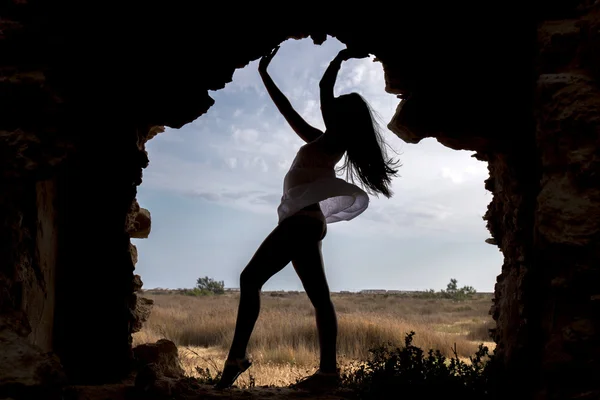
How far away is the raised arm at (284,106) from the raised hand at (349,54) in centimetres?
56

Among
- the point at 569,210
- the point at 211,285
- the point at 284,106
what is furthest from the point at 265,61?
the point at 211,285

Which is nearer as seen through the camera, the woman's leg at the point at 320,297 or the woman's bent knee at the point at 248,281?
the woman's bent knee at the point at 248,281

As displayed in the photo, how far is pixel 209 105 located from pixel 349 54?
106 cm

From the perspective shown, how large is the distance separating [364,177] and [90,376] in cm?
240

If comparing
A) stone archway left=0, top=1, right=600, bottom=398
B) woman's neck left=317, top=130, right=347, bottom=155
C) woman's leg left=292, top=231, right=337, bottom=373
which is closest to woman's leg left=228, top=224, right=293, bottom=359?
woman's leg left=292, top=231, right=337, bottom=373

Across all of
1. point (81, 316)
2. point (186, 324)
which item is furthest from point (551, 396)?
point (186, 324)

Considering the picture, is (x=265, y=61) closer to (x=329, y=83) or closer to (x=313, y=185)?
(x=329, y=83)

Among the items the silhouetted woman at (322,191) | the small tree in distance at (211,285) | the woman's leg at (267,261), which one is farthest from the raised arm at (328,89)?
the small tree in distance at (211,285)

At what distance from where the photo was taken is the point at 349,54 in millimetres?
3570

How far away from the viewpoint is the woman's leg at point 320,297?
358cm

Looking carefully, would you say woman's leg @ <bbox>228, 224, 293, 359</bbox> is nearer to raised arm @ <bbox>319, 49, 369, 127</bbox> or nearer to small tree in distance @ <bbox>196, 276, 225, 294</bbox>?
raised arm @ <bbox>319, 49, 369, 127</bbox>

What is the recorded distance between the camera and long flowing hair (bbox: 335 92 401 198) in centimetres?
355

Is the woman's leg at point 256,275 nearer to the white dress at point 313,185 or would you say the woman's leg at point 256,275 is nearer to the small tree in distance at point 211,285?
the white dress at point 313,185

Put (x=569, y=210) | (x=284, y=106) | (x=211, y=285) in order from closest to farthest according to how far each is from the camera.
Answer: (x=569, y=210), (x=284, y=106), (x=211, y=285)
